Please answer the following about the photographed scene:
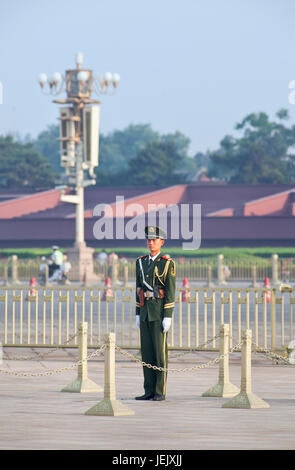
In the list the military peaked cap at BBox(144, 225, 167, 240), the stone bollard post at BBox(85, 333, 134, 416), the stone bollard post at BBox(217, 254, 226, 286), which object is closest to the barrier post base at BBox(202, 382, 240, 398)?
the stone bollard post at BBox(85, 333, 134, 416)

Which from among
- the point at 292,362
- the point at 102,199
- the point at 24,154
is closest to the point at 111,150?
the point at 24,154

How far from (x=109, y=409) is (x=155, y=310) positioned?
1539mm

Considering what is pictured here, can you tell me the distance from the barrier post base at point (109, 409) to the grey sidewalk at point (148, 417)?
0.10m

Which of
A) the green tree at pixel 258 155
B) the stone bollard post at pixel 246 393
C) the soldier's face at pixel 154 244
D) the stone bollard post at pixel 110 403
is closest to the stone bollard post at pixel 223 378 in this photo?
the stone bollard post at pixel 246 393

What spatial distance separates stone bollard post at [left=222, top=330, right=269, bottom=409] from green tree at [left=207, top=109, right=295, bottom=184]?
57.4 m

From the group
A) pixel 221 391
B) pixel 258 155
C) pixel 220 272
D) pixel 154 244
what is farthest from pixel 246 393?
pixel 258 155

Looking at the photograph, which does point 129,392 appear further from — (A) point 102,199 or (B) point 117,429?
(A) point 102,199

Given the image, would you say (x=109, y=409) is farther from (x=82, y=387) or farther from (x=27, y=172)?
(x=27, y=172)

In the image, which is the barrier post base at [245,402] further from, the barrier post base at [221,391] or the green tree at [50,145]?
the green tree at [50,145]

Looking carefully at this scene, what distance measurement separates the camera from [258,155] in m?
71.4

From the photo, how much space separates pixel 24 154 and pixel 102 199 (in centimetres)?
2404

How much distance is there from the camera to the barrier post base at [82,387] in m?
11.2

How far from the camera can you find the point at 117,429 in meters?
8.59

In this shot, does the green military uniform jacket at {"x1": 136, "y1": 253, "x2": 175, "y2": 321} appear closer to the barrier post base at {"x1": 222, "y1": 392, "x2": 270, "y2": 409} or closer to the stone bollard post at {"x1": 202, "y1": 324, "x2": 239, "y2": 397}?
the stone bollard post at {"x1": 202, "y1": 324, "x2": 239, "y2": 397}
